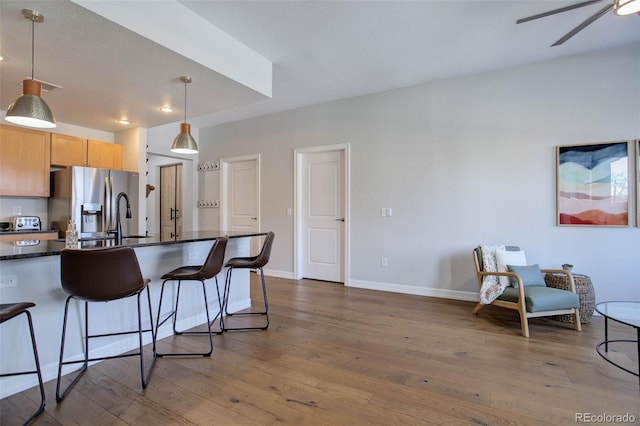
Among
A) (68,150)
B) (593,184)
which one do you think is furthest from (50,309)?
(593,184)

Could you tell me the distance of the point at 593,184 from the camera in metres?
3.28

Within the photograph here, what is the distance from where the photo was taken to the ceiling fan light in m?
1.83

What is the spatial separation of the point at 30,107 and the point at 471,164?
4.16m

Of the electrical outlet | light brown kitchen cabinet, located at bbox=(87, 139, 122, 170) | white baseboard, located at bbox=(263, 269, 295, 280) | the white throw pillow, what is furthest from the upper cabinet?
the white throw pillow

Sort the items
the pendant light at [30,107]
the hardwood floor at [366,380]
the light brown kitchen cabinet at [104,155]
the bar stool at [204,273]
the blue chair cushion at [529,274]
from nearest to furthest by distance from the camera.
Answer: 1. the hardwood floor at [366,380]
2. the pendant light at [30,107]
3. the bar stool at [204,273]
4. the blue chair cushion at [529,274]
5. the light brown kitchen cabinet at [104,155]

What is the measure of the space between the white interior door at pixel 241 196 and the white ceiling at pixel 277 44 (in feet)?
5.94

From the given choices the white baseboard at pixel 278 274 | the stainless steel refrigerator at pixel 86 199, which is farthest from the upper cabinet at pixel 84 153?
the white baseboard at pixel 278 274

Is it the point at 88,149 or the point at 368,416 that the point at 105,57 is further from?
the point at 368,416

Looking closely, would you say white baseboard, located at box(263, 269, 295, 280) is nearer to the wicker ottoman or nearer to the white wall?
the white wall

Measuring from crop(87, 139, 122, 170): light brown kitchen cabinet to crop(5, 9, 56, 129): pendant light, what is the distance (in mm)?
2592

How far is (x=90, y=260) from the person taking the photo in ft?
5.99

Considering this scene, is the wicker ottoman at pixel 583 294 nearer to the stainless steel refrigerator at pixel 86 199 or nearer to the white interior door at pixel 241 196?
the white interior door at pixel 241 196

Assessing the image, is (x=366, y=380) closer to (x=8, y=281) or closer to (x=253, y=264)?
(x=253, y=264)

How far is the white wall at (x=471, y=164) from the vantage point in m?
3.25
